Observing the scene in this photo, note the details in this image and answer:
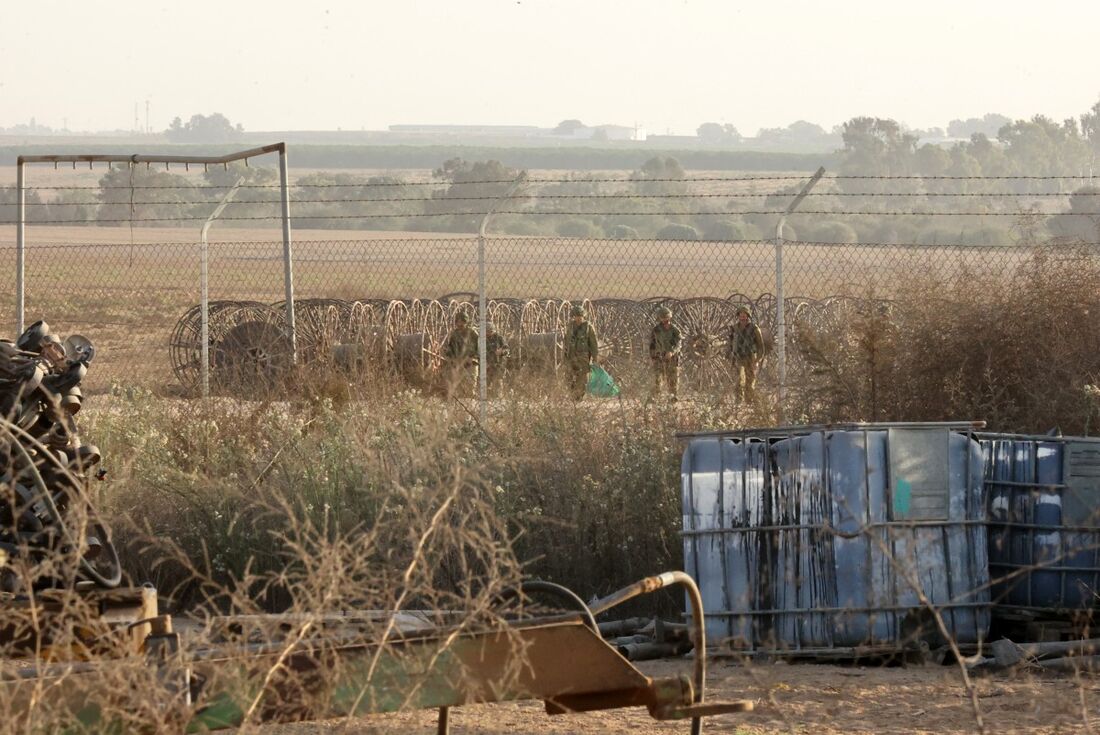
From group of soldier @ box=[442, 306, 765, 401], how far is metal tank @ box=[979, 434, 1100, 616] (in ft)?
8.14

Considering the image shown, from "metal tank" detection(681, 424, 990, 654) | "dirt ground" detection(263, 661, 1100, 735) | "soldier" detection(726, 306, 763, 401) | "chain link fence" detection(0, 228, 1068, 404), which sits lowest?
"dirt ground" detection(263, 661, 1100, 735)

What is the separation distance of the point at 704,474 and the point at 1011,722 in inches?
77.3

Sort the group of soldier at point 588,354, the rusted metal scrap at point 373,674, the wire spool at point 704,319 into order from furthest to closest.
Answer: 1. the wire spool at point 704,319
2. the group of soldier at point 588,354
3. the rusted metal scrap at point 373,674

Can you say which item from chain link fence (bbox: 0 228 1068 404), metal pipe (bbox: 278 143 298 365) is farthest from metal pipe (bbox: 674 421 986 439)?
metal pipe (bbox: 278 143 298 365)

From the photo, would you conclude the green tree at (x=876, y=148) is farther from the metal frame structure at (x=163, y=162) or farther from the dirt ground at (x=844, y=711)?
the dirt ground at (x=844, y=711)

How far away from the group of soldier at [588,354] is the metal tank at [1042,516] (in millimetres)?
2482

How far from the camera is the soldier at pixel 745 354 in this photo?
9953mm

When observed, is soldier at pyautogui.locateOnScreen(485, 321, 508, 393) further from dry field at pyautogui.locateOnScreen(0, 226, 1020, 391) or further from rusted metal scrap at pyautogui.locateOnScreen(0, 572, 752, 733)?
rusted metal scrap at pyautogui.locateOnScreen(0, 572, 752, 733)

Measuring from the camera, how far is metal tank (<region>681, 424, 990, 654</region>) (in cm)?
722

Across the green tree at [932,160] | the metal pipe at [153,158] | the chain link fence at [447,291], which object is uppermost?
the green tree at [932,160]

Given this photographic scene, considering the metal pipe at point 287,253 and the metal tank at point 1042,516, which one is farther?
the metal pipe at point 287,253

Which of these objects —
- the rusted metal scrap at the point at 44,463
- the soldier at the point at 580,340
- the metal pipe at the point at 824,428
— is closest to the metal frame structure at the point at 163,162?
the soldier at the point at 580,340

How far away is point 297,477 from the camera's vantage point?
906 cm

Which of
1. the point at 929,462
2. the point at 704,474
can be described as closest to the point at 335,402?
the point at 704,474
